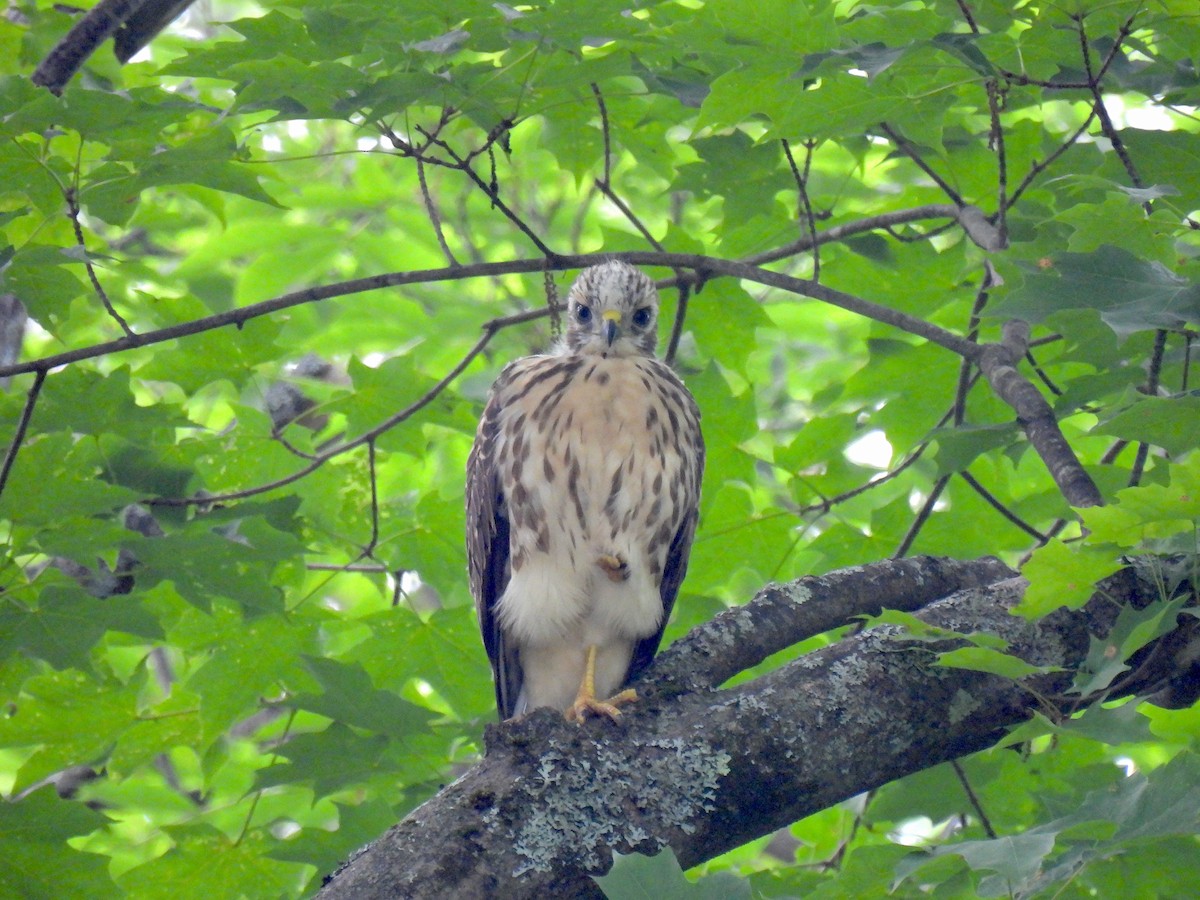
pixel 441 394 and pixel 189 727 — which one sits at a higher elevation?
pixel 441 394

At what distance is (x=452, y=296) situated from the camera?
5.97 meters

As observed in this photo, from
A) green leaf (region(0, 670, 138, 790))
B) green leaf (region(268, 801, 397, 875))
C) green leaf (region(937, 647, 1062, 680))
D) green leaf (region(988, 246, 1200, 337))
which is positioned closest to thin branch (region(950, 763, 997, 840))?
green leaf (region(937, 647, 1062, 680))

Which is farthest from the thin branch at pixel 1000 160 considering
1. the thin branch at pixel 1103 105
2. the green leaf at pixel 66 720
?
the green leaf at pixel 66 720

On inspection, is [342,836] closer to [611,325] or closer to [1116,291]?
[611,325]

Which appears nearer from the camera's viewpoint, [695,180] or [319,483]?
[695,180]

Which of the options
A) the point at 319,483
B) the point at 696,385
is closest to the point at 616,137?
the point at 696,385

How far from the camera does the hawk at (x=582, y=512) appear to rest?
3662mm

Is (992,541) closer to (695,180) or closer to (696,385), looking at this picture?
(696,385)

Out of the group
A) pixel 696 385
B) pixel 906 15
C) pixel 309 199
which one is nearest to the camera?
pixel 906 15

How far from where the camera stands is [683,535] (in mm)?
3818

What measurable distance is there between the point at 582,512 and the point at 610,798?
5.16 feet

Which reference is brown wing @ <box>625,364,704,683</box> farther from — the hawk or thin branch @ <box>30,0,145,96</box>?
thin branch @ <box>30,0,145,96</box>

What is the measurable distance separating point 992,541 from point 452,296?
3.10 metres

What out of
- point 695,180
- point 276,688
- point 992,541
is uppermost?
point 695,180
